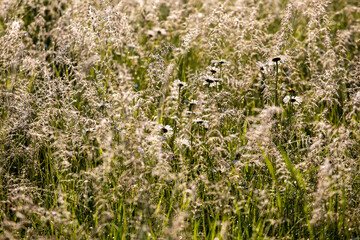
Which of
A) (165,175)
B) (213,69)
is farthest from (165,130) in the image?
(213,69)

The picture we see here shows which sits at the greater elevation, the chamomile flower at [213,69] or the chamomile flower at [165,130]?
the chamomile flower at [213,69]

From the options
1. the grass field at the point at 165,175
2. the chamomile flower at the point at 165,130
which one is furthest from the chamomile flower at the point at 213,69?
the chamomile flower at the point at 165,130

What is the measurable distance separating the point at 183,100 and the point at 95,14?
2.92 ft

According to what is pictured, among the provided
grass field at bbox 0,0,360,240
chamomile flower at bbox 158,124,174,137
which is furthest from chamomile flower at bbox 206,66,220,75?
chamomile flower at bbox 158,124,174,137

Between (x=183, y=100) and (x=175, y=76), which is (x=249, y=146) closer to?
(x=183, y=100)

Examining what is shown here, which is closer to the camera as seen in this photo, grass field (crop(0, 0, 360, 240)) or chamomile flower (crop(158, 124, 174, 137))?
grass field (crop(0, 0, 360, 240))

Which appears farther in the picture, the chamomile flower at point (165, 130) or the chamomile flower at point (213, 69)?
the chamomile flower at point (213, 69)

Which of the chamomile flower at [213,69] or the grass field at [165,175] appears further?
the chamomile flower at [213,69]

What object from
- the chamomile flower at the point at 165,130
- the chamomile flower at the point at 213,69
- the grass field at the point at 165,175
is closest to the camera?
the grass field at the point at 165,175

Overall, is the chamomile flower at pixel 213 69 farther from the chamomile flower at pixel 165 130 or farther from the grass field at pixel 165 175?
the chamomile flower at pixel 165 130

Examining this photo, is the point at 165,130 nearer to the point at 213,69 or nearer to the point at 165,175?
the point at 165,175

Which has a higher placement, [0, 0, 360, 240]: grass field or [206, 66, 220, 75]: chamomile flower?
[206, 66, 220, 75]: chamomile flower

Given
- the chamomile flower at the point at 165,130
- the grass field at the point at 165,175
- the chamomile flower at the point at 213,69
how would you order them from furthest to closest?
the chamomile flower at the point at 213,69 → the chamomile flower at the point at 165,130 → the grass field at the point at 165,175

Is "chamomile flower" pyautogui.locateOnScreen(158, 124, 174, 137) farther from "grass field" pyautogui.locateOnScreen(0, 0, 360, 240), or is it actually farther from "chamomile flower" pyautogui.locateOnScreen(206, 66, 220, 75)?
"chamomile flower" pyautogui.locateOnScreen(206, 66, 220, 75)
